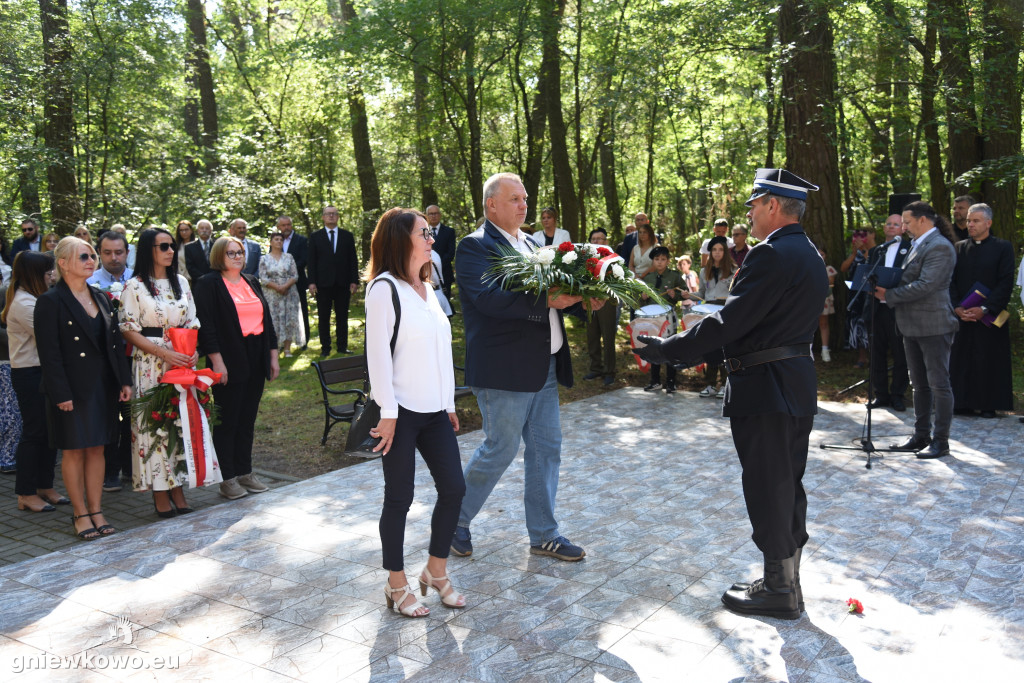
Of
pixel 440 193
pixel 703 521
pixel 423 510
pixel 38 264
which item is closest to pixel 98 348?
pixel 38 264

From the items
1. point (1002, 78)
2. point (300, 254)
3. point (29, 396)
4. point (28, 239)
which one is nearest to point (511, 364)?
point (29, 396)

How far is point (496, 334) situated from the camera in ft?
16.4

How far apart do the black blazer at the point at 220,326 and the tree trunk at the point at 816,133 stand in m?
8.79

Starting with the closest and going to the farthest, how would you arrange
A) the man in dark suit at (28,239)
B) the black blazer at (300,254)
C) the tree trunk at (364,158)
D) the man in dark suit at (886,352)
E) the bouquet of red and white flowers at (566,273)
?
the bouquet of red and white flowers at (566,273) < the man in dark suit at (886,352) < the man in dark suit at (28,239) < the black blazer at (300,254) < the tree trunk at (364,158)

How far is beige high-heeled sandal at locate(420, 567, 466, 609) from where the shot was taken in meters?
4.61

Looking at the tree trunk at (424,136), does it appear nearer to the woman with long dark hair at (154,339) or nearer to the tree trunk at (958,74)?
the tree trunk at (958,74)

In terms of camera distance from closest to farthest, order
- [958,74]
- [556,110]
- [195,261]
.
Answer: [958,74], [195,261], [556,110]

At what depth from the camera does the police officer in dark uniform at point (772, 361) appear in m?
4.35

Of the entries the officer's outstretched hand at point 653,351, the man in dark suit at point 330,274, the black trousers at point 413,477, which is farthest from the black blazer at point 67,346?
the man in dark suit at point 330,274

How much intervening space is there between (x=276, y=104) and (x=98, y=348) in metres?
16.9

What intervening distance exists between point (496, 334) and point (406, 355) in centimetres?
79

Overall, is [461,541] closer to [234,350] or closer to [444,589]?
[444,589]

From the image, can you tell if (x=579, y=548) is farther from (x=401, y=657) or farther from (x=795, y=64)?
(x=795, y=64)

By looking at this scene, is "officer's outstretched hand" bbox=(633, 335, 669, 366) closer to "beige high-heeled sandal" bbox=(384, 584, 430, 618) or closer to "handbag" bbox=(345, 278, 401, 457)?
"handbag" bbox=(345, 278, 401, 457)
